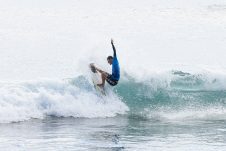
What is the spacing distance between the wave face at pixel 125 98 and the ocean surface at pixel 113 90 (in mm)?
29

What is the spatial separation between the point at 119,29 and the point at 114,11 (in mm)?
5983

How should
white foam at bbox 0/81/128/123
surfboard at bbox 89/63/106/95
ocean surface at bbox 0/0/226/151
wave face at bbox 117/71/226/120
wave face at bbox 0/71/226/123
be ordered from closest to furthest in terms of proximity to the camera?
ocean surface at bbox 0/0/226/151 < white foam at bbox 0/81/128/123 < wave face at bbox 0/71/226/123 < wave face at bbox 117/71/226/120 < surfboard at bbox 89/63/106/95

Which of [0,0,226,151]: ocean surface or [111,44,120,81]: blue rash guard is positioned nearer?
[0,0,226,151]: ocean surface

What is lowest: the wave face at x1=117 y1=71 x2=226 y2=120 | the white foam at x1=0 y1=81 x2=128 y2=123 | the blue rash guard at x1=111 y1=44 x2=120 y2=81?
the wave face at x1=117 y1=71 x2=226 y2=120

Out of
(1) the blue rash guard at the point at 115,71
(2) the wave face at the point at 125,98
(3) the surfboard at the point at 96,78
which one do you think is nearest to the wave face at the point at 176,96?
(2) the wave face at the point at 125,98

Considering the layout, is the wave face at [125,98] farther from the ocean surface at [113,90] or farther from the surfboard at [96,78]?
the surfboard at [96,78]

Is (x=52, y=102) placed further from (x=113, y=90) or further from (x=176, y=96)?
(x=176, y=96)

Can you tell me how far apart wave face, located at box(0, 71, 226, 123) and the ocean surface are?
0.03 m

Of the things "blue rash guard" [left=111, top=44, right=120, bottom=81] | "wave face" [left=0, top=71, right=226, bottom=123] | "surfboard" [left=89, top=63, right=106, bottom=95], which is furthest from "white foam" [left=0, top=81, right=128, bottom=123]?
"blue rash guard" [left=111, top=44, right=120, bottom=81]

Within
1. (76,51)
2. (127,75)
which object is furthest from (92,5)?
(127,75)

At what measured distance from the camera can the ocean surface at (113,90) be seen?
17.6 m

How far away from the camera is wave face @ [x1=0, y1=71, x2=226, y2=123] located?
2072 centimetres

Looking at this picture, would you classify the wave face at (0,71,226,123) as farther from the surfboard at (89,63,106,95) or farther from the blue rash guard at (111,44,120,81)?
the blue rash guard at (111,44,120,81)

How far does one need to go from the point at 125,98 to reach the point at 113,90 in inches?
17.0
